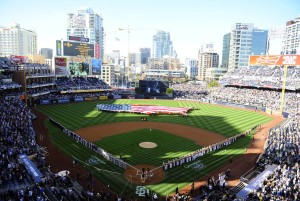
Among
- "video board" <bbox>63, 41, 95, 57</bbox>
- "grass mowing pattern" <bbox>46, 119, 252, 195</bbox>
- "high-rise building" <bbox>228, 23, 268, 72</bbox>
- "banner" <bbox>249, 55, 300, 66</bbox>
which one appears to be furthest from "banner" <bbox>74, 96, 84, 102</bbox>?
"high-rise building" <bbox>228, 23, 268, 72</bbox>

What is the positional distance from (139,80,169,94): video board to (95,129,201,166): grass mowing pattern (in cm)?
4777

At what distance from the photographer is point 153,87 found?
→ 291 feet

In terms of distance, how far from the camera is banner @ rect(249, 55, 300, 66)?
57141 mm

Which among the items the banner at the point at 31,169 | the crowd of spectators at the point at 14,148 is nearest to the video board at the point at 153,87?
the crowd of spectators at the point at 14,148

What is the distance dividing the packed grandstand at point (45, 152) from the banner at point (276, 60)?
6.60 meters

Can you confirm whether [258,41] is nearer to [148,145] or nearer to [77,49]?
[77,49]

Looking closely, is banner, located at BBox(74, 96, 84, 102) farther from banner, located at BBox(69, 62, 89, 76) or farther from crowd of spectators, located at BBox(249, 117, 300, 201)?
crowd of spectators, located at BBox(249, 117, 300, 201)

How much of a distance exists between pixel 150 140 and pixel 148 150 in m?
4.27

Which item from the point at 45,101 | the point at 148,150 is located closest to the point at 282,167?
the point at 148,150

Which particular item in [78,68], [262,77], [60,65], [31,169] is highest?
[60,65]

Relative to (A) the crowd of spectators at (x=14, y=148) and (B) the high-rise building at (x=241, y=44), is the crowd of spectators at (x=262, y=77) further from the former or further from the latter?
(B) the high-rise building at (x=241, y=44)

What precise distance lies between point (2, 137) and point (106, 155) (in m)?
12.3

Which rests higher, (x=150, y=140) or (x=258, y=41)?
(x=258, y=41)

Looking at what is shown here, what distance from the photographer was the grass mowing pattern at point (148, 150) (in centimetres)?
2973
